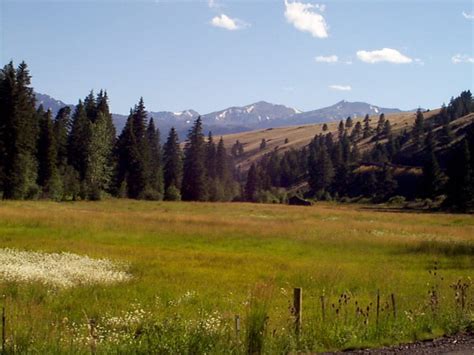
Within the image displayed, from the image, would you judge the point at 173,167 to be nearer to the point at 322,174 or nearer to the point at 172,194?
the point at 172,194

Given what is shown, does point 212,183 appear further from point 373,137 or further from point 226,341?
point 373,137

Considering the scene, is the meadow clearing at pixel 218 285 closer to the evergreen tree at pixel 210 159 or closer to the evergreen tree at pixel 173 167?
the evergreen tree at pixel 173 167

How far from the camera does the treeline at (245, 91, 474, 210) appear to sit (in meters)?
82.1

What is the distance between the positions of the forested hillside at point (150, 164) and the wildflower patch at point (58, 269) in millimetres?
42369

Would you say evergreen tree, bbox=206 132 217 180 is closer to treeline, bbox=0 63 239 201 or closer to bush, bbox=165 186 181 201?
treeline, bbox=0 63 239 201

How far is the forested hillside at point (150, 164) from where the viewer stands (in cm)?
6069

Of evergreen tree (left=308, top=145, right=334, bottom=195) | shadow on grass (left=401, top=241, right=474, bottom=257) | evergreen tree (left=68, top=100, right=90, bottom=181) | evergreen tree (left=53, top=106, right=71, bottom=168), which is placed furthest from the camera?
evergreen tree (left=308, top=145, right=334, bottom=195)

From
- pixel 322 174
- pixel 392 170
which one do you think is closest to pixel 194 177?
pixel 322 174

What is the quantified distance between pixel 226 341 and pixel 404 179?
11955 centimetres

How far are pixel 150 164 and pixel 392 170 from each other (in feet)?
222

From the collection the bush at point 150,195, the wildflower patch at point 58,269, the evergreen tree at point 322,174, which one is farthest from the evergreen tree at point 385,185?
the wildflower patch at point 58,269

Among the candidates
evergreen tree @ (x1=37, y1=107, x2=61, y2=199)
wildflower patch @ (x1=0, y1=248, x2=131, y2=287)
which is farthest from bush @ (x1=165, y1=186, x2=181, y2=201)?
wildflower patch @ (x1=0, y1=248, x2=131, y2=287)

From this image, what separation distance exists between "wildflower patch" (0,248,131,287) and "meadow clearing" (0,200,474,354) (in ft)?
0.22

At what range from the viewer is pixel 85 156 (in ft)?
250
